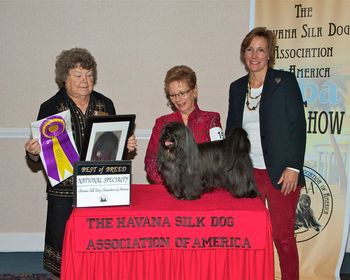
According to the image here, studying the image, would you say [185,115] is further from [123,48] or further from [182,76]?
[123,48]

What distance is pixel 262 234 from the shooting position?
230 centimetres

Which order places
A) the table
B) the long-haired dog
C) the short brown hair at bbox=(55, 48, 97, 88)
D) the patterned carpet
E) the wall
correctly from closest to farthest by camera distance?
the table
the long-haired dog
the short brown hair at bbox=(55, 48, 97, 88)
the patterned carpet
the wall

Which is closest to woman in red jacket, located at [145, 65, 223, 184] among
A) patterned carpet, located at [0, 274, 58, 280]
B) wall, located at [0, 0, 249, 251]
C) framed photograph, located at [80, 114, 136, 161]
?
framed photograph, located at [80, 114, 136, 161]

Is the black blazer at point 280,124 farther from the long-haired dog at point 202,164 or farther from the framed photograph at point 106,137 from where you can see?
→ the framed photograph at point 106,137

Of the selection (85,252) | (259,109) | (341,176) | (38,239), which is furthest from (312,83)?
(38,239)

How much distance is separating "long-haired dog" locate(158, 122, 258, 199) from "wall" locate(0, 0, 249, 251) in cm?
185

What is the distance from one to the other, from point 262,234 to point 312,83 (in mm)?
1860

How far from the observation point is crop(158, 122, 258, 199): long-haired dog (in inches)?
94.5

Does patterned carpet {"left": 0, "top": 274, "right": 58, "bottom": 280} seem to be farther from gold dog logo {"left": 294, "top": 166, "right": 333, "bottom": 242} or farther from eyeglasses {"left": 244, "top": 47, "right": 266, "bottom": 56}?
eyeglasses {"left": 244, "top": 47, "right": 266, "bottom": 56}

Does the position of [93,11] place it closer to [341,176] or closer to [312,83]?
[312,83]

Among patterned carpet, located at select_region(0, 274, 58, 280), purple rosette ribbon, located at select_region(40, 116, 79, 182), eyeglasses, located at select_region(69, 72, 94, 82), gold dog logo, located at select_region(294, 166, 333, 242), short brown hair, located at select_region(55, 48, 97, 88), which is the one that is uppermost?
short brown hair, located at select_region(55, 48, 97, 88)

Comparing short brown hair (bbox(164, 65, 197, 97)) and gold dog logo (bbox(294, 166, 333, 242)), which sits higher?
short brown hair (bbox(164, 65, 197, 97))

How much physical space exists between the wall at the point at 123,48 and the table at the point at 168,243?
2.15 metres

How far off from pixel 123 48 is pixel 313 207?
2.03 metres
